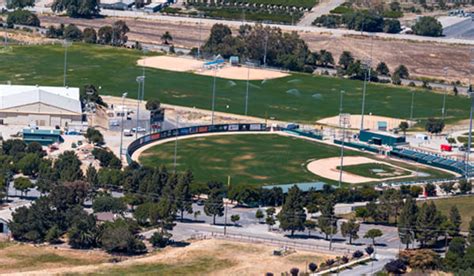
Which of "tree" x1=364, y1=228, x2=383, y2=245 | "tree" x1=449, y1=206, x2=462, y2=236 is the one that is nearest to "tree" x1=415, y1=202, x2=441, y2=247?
"tree" x1=449, y1=206, x2=462, y2=236

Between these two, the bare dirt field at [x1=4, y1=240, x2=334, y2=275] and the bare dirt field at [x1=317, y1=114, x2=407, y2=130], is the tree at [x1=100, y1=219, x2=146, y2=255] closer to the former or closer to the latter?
the bare dirt field at [x1=4, y1=240, x2=334, y2=275]

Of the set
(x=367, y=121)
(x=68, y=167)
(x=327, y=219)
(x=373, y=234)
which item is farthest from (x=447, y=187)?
(x=367, y=121)

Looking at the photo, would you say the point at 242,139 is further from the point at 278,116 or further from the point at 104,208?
the point at 104,208

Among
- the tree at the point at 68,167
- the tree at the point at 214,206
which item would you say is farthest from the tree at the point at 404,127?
the tree at the point at 214,206

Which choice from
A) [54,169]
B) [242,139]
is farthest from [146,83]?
[54,169]

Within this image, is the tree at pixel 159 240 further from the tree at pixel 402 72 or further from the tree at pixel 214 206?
the tree at pixel 402 72

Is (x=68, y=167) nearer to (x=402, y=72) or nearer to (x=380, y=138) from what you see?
(x=380, y=138)
